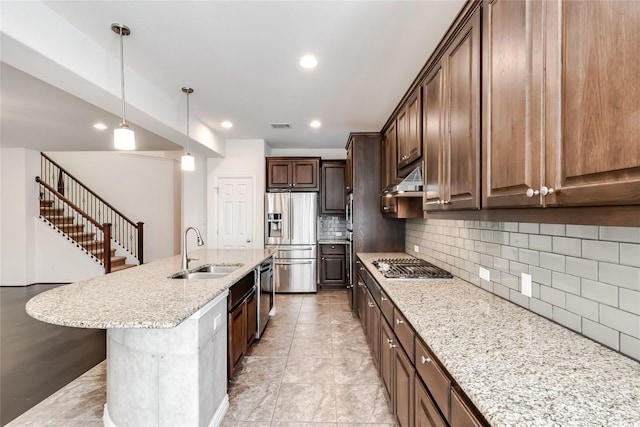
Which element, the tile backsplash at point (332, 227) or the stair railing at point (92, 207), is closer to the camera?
the tile backsplash at point (332, 227)

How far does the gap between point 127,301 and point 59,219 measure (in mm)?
6527

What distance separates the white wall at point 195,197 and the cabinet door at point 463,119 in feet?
15.4

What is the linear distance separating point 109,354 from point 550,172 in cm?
252

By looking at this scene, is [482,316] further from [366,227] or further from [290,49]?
[366,227]

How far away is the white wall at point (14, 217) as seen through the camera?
596 cm

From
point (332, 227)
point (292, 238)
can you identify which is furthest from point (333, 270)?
point (292, 238)

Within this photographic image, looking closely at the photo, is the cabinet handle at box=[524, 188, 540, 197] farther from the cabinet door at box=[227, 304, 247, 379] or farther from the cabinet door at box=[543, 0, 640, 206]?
the cabinet door at box=[227, 304, 247, 379]

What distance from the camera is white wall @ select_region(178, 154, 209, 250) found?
18.2ft

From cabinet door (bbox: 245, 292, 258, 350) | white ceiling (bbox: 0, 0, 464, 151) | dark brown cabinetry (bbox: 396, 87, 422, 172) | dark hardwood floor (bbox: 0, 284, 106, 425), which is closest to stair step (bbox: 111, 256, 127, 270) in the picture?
dark hardwood floor (bbox: 0, 284, 106, 425)

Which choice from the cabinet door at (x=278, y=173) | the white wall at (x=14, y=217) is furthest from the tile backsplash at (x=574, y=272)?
the white wall at (x=14, y=217)

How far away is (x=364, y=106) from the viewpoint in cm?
377

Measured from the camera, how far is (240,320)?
278 centimetres

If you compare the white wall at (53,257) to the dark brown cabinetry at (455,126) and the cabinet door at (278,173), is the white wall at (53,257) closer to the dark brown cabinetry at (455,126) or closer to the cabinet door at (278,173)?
the cabinet door at (278,173)

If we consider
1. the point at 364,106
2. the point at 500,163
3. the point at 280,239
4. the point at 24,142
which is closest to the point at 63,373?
the point at 280,239
